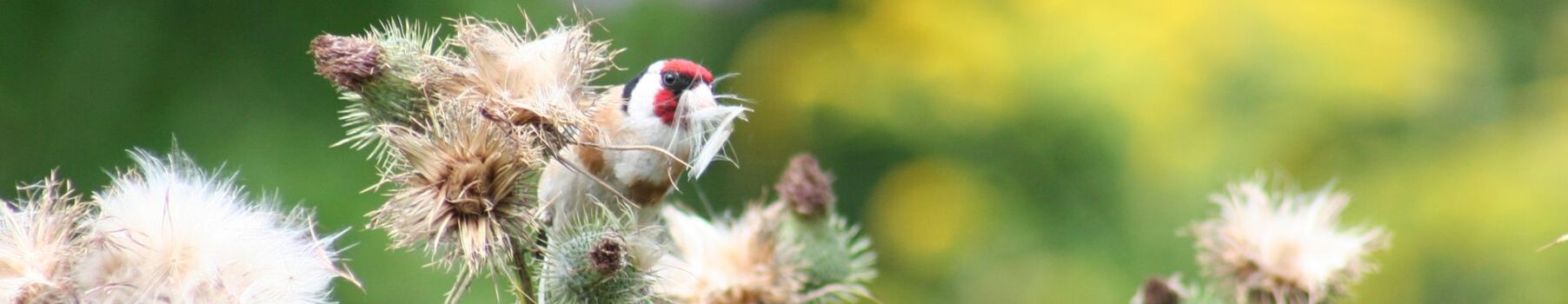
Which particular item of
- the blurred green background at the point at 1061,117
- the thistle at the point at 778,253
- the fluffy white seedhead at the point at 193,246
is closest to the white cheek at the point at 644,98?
the thistle at the point at 778,253

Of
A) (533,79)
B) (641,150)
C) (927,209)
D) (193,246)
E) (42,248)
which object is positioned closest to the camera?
(42,248)

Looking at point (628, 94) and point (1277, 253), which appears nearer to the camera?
point (628, 94)

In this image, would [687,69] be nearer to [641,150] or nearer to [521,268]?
[641,150]

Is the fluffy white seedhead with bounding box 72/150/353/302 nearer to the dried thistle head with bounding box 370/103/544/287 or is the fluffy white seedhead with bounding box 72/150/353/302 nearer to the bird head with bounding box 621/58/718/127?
the dried thistle head with bounding box 370/103/544/287

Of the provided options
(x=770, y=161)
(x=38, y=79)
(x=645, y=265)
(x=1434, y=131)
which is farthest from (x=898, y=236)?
(x=645, y=265)

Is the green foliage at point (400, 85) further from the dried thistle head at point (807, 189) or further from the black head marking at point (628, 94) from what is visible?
the dried thistle head at point (807, 189)

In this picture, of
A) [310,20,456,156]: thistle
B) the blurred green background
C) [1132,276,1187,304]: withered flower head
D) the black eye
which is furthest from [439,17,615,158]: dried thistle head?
the blurred green background

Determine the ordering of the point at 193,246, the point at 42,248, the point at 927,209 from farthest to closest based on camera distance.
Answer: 1. the point at 927,209
2. the point at 193,246
3. the point at 42,248

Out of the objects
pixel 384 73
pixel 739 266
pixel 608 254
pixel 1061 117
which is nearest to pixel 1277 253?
pixel 739 266
